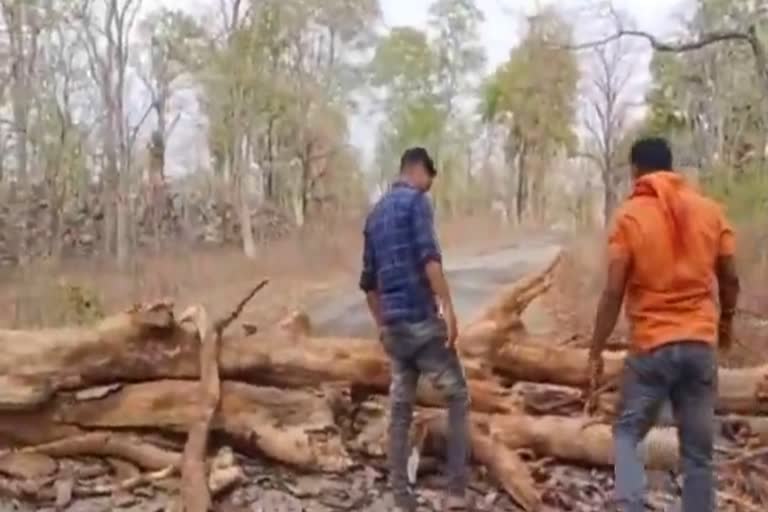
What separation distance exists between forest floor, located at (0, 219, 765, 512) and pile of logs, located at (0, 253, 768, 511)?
0.39 ft

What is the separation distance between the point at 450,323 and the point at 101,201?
3579cm

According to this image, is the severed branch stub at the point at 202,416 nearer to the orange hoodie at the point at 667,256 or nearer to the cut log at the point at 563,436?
the cut log at the point at 563,436

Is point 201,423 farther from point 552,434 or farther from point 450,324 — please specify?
point 552,434

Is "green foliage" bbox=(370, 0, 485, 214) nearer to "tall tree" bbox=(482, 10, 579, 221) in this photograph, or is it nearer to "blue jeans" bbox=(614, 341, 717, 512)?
"tall tree" bbox=(482, 10, 579, 221)

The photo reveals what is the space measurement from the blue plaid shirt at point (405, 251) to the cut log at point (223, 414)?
4.10 ft

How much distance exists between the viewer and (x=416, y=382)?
6.24 metres

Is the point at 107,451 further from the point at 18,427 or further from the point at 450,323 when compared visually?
the point at 450,323

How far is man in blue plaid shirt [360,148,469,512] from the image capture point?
600 centimetres

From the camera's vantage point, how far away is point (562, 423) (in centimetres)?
698

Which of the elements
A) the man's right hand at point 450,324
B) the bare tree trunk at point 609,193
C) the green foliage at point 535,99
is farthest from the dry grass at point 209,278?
the man's right hand at point 450,324

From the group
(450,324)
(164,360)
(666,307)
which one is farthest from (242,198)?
(666,307)

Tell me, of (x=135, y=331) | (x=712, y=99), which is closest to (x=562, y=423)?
(x=135, y=331)

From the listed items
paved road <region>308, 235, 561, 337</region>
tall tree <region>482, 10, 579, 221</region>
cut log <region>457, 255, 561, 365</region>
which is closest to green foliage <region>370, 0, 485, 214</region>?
tall tree <region>482, 10, 579, 221</region>

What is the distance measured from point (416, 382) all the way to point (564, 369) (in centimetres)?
140
